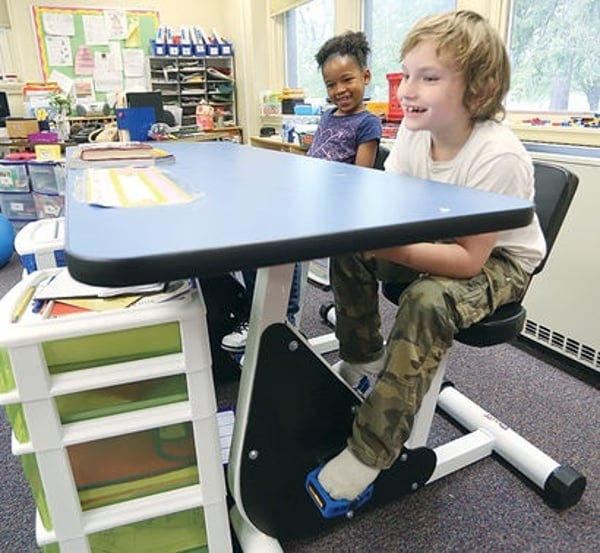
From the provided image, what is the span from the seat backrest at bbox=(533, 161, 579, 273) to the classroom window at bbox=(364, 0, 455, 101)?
208cm

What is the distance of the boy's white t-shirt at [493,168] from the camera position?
2.86 ft

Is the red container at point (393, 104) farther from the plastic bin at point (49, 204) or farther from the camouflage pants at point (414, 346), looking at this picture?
the plastic bin at point (49, 204)

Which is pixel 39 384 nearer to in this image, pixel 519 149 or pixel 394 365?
pixel 394 365

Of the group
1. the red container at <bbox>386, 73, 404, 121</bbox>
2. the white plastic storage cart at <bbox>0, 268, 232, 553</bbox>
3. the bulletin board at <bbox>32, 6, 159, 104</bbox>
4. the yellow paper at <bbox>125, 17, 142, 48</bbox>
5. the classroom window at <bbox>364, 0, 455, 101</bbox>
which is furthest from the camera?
the yellow paper at <bbox>125, 17, 142, 48</bbox>

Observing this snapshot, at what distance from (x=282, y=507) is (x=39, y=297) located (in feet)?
1.90

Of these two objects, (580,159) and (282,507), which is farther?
(580,159)

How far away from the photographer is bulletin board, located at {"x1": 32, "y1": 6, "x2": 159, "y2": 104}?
4.81m

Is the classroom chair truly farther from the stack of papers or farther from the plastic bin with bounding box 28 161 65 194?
the plastic bin with bounding box 28 161 65 194

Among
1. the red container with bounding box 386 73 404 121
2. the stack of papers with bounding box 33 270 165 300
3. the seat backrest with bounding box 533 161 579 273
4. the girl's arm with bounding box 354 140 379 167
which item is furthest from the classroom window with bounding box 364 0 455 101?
the stack of papers with bounding box 33 270 165 300

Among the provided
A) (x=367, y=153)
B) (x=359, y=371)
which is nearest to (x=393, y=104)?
(x=367, y=153)

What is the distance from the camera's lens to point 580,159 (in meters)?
1.45

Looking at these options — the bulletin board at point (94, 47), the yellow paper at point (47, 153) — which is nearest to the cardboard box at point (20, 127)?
the yellow paper at point (47, 153)

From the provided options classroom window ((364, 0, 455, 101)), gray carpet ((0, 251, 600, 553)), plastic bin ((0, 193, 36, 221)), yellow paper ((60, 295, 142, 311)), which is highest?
classroom window ((364, 0, 455, 101))

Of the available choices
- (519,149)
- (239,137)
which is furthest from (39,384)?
(239,137)
